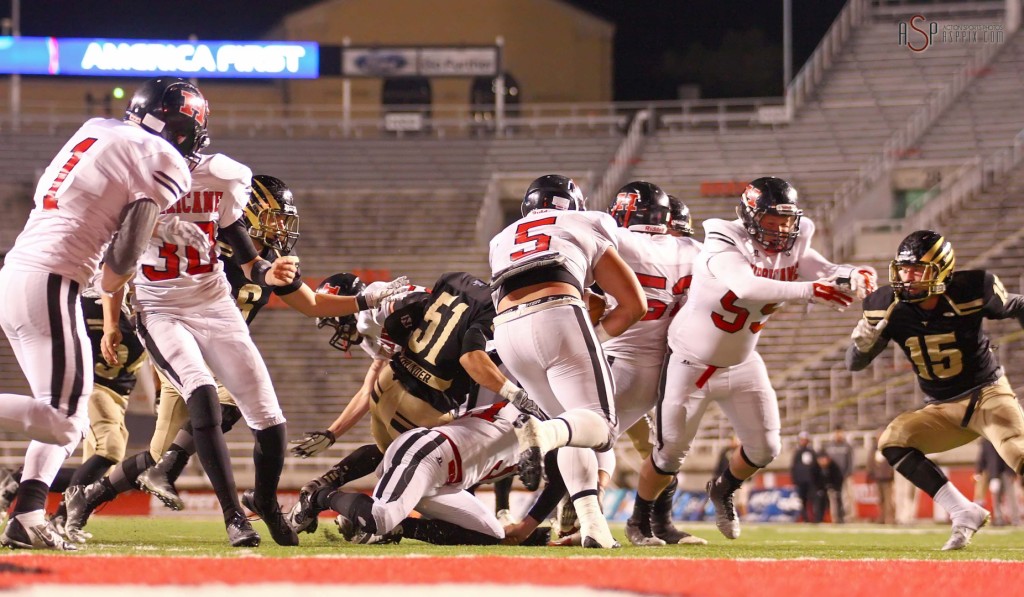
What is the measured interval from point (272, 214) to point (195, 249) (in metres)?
0.75

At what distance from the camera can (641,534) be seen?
698cm

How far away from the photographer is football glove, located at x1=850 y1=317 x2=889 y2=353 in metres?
6.79

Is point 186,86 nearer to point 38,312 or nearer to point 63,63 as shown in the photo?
point 38,312

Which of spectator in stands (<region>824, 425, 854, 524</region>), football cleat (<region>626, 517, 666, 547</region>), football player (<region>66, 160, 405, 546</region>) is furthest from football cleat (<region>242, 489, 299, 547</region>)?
spectator in stands (<region>824, 425, 854, 524</region>)

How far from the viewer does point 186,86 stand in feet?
17.0

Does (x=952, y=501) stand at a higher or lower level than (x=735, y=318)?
lower

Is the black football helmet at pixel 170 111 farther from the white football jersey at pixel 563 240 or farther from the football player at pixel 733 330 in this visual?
the football player at pixel 733 330

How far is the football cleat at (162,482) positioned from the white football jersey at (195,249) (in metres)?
Answer: 1.18

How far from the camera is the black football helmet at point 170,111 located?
5047 mm

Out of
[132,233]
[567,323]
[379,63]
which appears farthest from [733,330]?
[379,63]

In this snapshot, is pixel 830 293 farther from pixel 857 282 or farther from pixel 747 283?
pixel 747 283

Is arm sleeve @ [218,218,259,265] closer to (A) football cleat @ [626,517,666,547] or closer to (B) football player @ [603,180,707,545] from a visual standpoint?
(B) football player @ [603,180,707,545]

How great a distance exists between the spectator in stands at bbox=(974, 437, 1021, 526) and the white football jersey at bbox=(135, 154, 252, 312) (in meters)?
10.7

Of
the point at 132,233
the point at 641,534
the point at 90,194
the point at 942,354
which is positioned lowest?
the point at 641,534
